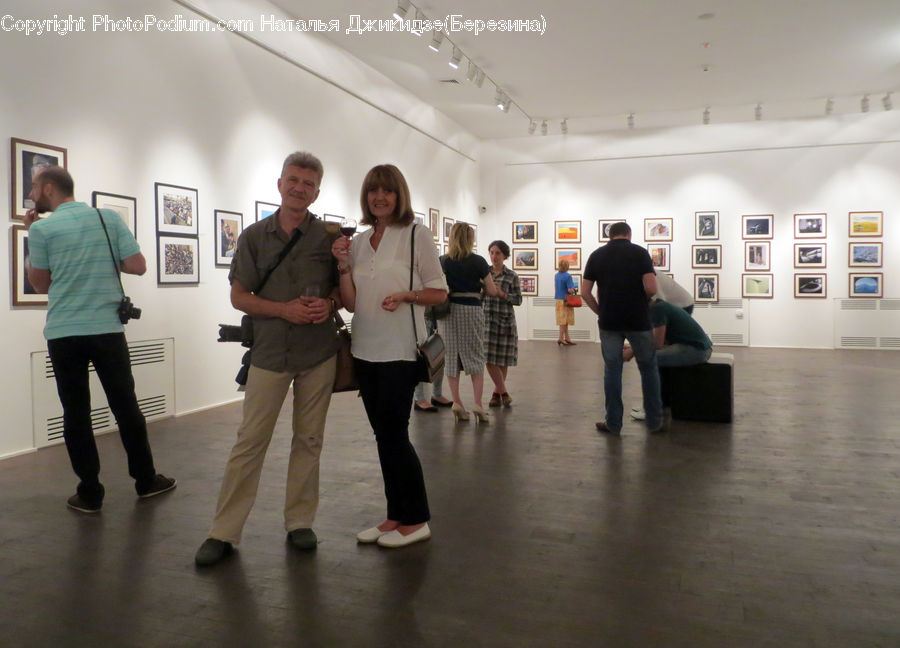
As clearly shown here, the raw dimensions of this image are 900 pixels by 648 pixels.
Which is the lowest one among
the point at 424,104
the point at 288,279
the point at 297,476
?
the point at 297,476

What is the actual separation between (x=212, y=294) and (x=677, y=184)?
1032cm

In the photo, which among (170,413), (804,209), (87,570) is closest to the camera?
(87,570)

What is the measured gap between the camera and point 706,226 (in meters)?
14.3

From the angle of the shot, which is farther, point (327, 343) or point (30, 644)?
point (327, 343)

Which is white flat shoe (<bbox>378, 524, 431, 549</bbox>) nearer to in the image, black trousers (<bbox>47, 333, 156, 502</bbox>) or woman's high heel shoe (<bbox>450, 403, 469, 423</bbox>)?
black trousers (<bbox>47, 333, 156, 502</bbox>)

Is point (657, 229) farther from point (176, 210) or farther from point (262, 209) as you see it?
point (176, 210)

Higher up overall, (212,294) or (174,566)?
(212,294)

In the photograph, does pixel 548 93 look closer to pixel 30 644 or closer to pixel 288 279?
pixel 288 279

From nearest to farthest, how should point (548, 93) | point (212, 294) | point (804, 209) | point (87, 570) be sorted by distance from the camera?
1. point (87, 570)
2. point (212, 294)
3. point (548, 93)
4. point (804, 209)

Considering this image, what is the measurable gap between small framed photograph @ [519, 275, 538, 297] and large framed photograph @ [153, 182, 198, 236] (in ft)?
31.0

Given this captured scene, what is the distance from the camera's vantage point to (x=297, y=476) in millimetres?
3338

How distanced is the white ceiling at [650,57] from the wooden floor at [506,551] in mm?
5381

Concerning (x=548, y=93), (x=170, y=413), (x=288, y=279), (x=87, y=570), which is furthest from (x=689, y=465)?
(x=548, y=93)

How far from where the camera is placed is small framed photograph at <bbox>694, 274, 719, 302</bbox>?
46.7 ft
